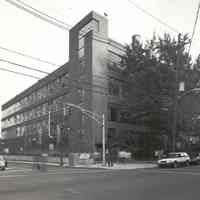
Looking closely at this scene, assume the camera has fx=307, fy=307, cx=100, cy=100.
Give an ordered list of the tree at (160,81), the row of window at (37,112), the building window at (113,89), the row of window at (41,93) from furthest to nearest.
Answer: the row of window at (41,93) → the row of window at (37,112) → the building window at (113,89) → the tree at (160,81)

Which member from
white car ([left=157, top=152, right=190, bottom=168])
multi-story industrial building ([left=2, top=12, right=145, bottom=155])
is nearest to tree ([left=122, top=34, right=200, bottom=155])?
multi-story industrial building ([left=2, top=12, right=145, bottom=155])

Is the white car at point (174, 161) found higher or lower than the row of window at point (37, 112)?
lower

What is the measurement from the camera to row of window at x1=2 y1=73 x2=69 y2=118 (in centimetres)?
6397

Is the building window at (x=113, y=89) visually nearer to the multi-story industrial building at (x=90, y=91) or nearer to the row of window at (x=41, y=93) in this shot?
the multi-story industrial building at (x=90, y=91)

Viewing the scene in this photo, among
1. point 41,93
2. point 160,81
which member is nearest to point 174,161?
point 160,81

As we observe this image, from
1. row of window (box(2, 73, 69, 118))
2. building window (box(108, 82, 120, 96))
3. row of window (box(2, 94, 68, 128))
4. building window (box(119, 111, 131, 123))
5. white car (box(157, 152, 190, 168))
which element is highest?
row of window (box(2, 73, 69, 118))

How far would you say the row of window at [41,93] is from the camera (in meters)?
64.0

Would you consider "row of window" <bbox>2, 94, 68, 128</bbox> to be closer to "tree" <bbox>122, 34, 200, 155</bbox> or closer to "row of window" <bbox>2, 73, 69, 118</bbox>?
"row of window" <bbox>2, 73, 69, 118</bbox>

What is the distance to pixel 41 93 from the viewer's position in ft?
250

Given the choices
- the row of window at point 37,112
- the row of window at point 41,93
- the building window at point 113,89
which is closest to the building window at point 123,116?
the building window at point 113,89

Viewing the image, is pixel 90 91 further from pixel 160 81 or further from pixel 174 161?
pixel 174 161

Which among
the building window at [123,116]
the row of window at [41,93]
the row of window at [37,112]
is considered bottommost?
the building window at [123,116]

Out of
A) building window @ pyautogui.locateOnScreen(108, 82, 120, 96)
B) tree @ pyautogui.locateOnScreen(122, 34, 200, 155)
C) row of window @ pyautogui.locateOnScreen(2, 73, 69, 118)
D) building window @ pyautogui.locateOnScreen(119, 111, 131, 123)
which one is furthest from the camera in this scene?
row of window @ pyautogui.locateOnScreen(2, 73, 69, 118)

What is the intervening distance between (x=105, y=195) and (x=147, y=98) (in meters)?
35.5
